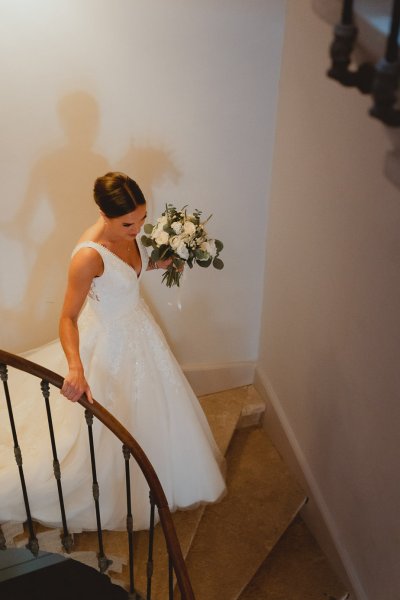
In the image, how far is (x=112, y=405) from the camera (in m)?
3.19

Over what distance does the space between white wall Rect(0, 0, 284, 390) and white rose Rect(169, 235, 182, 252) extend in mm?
717

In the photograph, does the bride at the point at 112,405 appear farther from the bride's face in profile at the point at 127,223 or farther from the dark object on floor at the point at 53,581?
the dark object on floor at the point at 53,581

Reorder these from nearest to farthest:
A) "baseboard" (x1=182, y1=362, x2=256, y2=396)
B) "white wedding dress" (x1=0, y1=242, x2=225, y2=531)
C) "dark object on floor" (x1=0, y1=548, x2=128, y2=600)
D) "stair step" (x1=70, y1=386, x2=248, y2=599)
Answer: "white wedding dress" (x1=0, y1=242, x2=225, y2=531) → "stair step" (x1=70, y1=386, x2=248, y2=599) → "baseboard" (x1=182, y1=362, x2=256, y2=396) → "dark object on floor" (x1=0, y1=548, x2=128, y2=600)

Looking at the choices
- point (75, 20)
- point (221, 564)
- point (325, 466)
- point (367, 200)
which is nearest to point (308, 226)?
point (367, 200)

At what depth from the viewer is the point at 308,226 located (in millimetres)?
3344

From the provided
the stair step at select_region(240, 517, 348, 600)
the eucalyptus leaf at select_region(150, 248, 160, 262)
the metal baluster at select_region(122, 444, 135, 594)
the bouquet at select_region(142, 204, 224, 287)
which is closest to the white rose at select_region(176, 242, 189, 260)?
the bouquet at select_region(142, 204, 224, 287)

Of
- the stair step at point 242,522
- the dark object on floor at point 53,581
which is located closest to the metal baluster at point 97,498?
the stair step at point 242,522

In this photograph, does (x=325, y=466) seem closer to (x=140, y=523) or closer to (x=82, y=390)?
(x=140, y=523)

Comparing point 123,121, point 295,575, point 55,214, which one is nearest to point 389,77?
point 123,121

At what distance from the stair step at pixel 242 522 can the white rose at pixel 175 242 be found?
1.64m

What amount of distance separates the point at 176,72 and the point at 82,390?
1.83m

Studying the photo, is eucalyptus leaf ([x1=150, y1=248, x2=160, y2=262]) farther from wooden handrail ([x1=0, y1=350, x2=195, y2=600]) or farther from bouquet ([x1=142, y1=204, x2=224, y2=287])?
wooden handrail ([x1=0, y1=350, x2=195, y2=600])

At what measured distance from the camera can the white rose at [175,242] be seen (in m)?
3.06

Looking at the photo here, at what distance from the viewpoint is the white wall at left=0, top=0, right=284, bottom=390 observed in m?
3.24
